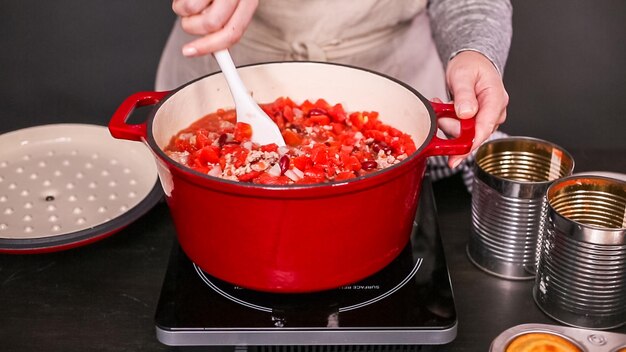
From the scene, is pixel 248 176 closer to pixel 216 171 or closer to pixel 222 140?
pixel 216 171

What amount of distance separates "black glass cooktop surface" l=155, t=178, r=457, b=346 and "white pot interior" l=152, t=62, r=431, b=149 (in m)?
0.24

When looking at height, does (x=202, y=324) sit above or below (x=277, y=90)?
below

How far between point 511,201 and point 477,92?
0.21 m

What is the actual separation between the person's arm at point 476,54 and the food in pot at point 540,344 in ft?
0.96

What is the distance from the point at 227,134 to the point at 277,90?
157 mm

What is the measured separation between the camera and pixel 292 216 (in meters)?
0.95

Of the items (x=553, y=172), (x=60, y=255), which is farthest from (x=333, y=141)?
(x=60, y=255)

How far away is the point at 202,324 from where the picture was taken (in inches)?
40.6

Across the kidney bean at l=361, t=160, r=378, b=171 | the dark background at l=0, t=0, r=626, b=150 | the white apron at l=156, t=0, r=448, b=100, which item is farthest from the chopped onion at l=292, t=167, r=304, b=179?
the dark background at l=0, t=0, r=626, b=150

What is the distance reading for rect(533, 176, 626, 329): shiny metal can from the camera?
102cm

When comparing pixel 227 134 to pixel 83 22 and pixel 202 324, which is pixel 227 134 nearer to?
pixel 202 324

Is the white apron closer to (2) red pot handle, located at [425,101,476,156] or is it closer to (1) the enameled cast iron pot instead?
(1) the enameled cast iron pot

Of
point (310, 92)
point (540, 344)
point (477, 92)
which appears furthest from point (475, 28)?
point (540, 344)

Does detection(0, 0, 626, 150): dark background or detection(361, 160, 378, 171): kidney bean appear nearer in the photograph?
detection(361, 160, 378, 171): kidney bean
